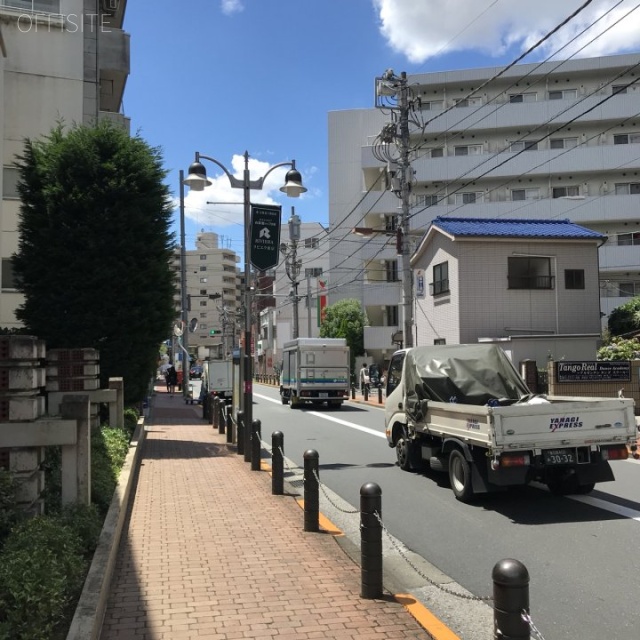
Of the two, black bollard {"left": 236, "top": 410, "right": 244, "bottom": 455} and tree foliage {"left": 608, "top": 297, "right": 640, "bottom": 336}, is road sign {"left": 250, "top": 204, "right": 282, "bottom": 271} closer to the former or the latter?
black bollard {"left": 236, "top": 410, "right": 244, "bottom": 455}

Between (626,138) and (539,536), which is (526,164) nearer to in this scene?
(626,138)

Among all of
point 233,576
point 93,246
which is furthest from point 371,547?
point 93,246

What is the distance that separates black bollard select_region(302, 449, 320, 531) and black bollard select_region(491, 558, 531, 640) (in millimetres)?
4045

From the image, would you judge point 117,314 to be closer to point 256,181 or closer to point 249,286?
point 249,286

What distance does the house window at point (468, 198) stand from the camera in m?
45.4

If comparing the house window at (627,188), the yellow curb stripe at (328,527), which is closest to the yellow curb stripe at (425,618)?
the yellow curb stripe at (328,527)

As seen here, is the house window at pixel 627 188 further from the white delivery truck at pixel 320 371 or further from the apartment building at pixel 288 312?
the apartment building at pixel 288 312

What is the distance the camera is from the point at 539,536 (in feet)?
23.1

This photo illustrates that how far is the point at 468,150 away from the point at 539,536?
42787mm

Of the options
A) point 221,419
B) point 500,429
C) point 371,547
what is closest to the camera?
point 371,547

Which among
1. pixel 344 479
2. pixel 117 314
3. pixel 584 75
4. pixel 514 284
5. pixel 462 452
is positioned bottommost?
pixel 344 479

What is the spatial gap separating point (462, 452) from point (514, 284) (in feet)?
59.4

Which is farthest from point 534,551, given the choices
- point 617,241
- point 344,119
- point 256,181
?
point 344,119

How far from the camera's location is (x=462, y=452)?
28.5 ft
